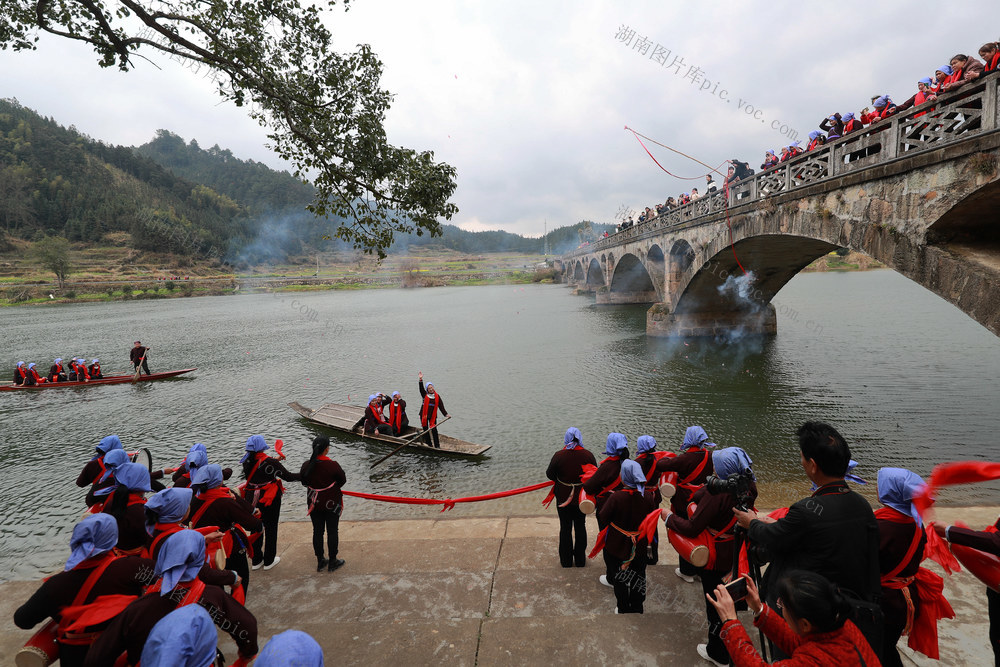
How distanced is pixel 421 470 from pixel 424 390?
202 centimetres

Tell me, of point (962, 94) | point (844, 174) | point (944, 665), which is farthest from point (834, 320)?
point (944, 665)

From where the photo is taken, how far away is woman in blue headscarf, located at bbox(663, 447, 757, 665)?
3633 mm

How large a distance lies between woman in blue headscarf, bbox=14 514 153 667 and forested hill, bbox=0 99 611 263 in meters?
86.2

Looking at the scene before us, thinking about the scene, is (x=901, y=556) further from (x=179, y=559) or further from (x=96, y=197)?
(x=96, y=197)

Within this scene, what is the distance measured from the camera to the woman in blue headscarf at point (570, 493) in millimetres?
5535

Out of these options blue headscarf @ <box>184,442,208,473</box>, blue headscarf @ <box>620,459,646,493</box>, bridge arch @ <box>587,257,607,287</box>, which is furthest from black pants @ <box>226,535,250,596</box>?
bridge arch @ <box>587,257,607,287</box>

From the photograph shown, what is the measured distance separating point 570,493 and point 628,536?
1.14 metres

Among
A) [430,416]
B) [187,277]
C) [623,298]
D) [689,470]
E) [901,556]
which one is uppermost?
[187,277]

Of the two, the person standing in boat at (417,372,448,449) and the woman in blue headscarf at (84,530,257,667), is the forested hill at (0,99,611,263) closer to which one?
the person standing in boat at (417,372,448,449)

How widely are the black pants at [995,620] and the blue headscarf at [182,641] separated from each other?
5.18 m

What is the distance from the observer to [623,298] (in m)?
50.0

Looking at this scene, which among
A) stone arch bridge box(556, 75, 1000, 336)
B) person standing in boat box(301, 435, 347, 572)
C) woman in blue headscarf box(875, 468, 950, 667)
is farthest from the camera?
stone arch bridge box(556, 75, 1000, 336)

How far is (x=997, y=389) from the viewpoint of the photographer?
573 inches

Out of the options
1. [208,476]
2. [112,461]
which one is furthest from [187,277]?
[208,476]
